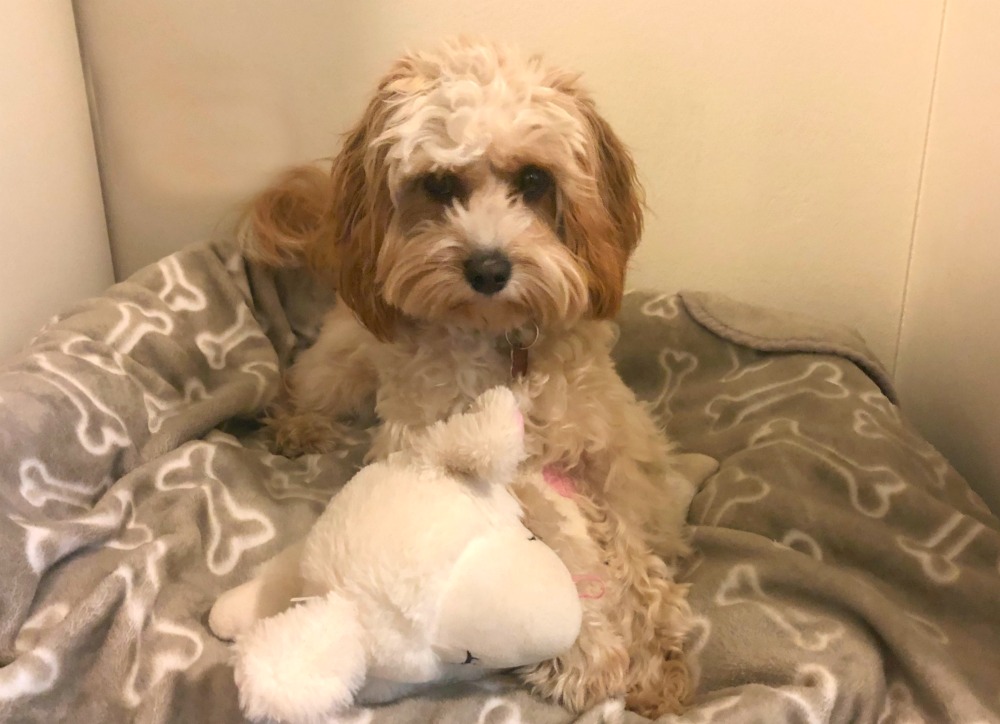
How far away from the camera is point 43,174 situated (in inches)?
65.6

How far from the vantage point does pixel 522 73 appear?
1197mm

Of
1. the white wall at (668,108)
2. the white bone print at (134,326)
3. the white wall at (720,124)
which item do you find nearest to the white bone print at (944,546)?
the white wall at (720,124)

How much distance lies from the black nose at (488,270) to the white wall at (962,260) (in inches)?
40.6

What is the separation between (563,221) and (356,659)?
0.69 m

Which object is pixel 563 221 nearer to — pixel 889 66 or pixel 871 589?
pixel 871 589

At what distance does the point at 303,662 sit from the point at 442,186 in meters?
0.70

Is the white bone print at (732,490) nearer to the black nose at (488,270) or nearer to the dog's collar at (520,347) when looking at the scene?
the dog's collar at (520,347)

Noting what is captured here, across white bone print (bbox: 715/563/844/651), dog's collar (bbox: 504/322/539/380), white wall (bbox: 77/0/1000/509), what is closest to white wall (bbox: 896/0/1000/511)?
white wall (bbox: 77/0/1000/509)

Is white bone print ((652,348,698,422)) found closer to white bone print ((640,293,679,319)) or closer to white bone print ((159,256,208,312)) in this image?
white bone print ((640,293,679,319))

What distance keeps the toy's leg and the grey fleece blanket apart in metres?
0.03

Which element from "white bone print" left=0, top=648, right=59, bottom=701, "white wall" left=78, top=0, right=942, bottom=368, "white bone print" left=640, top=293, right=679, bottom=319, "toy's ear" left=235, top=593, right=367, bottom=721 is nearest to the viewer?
"toy's ear" left=235, top=593, right=367, bottom=721

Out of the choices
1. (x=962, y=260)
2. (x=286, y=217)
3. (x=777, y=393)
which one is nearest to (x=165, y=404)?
(x=286, y=217)

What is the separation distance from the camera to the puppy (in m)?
1.16

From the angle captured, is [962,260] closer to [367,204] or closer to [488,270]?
[488,270]
